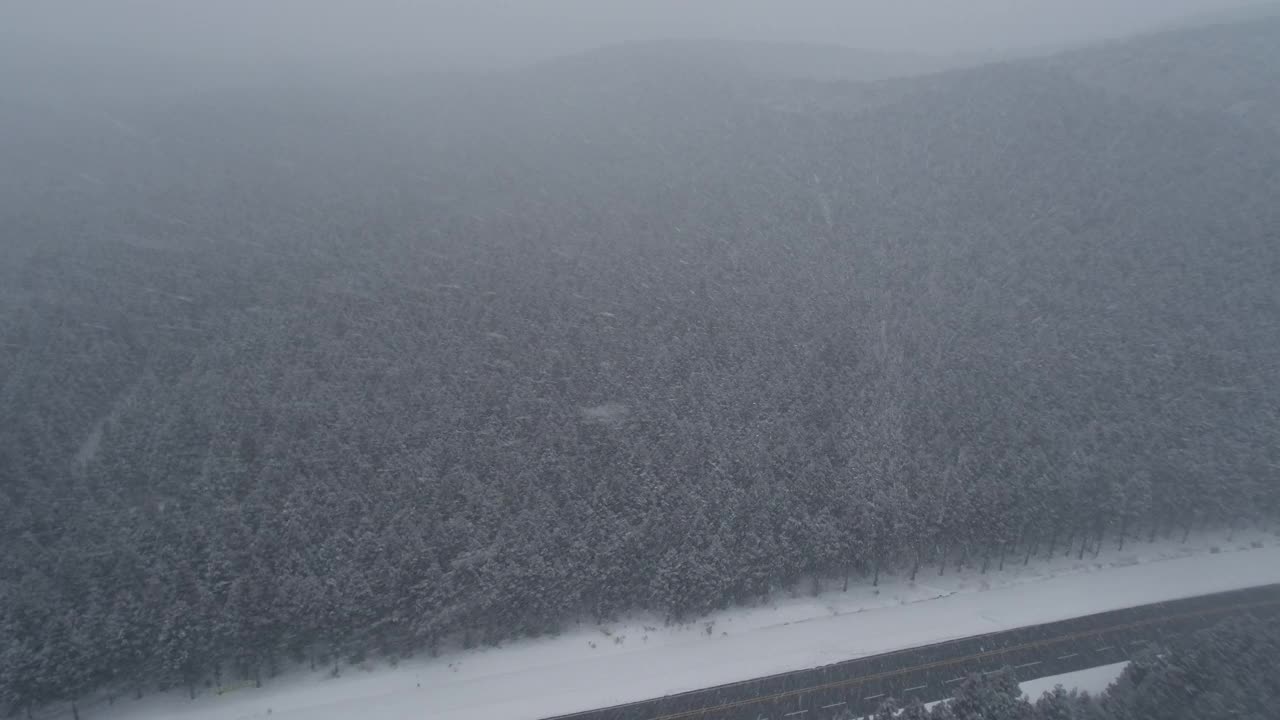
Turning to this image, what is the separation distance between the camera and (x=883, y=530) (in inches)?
1189

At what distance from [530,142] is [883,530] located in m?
60.9

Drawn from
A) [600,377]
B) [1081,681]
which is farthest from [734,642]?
[600,377]

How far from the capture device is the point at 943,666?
26516mm

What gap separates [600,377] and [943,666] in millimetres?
21883

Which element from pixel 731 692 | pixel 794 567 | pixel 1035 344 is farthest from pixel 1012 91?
pixel 731 692

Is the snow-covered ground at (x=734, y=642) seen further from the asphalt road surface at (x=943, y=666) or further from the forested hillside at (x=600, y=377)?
the forested hillside at (x=600, y=377)

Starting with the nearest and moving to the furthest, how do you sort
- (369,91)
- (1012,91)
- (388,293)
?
1. (388,293)
2. (1012,91)
3. (369,91)

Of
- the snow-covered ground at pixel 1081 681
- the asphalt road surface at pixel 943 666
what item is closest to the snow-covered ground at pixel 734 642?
the asphalt road surface at pixel 943 666

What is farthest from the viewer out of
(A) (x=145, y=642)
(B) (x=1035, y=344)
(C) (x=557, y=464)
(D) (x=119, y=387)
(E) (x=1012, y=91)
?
(E) (x=1012, y=91)

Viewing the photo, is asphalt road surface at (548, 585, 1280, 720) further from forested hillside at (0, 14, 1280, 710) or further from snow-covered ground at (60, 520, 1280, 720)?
forested hillside at (0, 14, 1280, 710)

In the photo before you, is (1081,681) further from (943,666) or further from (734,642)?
(734,642)

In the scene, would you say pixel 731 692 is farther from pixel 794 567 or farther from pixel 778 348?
pixel 778 348

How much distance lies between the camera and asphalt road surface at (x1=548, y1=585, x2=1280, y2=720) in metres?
24.7

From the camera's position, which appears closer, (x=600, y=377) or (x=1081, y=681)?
(x=1081, y=681)
